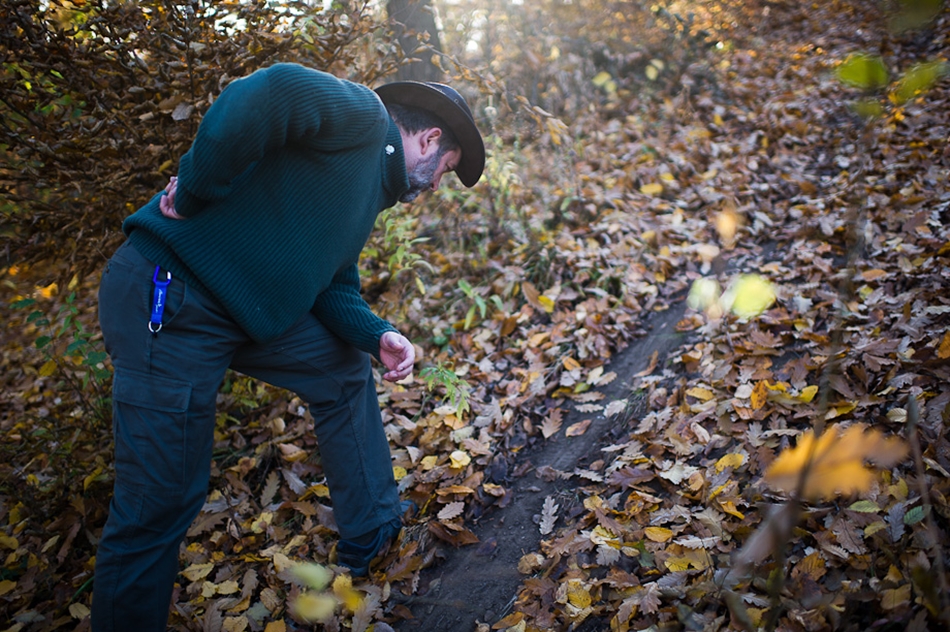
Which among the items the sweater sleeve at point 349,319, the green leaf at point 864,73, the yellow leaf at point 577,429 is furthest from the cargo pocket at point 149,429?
the green leaf at point 864,73

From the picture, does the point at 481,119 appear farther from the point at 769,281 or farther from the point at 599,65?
the point at 769,281

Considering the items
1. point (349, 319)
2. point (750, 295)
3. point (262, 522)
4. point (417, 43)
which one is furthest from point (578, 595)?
point (417, 43)

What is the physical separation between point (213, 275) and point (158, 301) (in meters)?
0.19

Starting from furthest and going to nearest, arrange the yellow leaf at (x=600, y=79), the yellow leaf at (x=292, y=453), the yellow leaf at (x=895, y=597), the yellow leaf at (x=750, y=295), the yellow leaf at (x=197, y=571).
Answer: the yellow leaf at (x=600, y=79)
the yellow leaf at (x=750, y=295)
the yellow leaf at (x=292, y=453)
the yellow leaf at (x=197, y=571)
the yellow leaf at (x=895, y=597)

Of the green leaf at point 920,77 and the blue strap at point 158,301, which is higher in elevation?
the green leaf at point 920,77

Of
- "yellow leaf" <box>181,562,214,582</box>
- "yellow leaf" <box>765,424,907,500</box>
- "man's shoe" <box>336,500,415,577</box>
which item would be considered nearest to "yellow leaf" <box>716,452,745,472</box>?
"man's shoe" <box>336,500,415,577</box>

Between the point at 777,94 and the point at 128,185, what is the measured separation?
6292mm

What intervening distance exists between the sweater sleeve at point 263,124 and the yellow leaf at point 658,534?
6.18 feet

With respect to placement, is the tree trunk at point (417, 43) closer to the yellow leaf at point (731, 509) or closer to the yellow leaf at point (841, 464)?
the yellow leaf at point (731, 509)

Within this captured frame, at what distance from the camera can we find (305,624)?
2.36 metres

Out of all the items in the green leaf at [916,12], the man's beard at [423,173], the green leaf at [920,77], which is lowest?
the man's beard at [423,173]

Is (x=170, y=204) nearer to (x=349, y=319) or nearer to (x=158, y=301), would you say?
(x=158, y=301)

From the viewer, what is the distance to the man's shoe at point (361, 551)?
2.53 m

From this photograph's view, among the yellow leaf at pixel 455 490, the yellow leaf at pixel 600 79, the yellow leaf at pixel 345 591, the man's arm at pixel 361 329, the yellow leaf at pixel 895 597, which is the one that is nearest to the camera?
the yellow leaf at pixel 895 597
